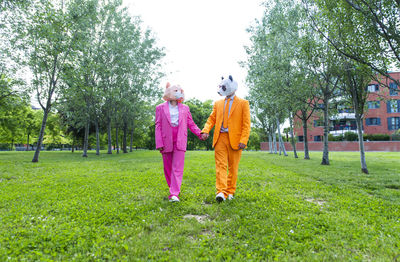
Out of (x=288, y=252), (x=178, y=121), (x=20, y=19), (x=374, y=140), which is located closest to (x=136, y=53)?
(x=20, y=19)

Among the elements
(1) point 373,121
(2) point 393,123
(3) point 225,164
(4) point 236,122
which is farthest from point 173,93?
(2) point 393,123

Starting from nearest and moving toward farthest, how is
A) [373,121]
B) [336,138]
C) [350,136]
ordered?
[350,136], [336,138], [373,121]

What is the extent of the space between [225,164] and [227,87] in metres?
1.99

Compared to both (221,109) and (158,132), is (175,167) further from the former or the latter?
(221,109)

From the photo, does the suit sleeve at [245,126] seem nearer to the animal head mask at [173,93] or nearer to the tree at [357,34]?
the animal head mask at [173,93]

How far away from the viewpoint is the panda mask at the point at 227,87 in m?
5.66

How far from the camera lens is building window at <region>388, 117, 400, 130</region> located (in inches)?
2014

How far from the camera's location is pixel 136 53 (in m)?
28.6

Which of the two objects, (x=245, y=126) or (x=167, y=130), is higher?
(x=245, y=126)

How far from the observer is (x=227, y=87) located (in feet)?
18.7

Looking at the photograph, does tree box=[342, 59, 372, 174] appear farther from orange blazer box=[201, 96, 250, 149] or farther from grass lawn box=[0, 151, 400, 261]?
orange blazer box=[201, 96, 250, 149]

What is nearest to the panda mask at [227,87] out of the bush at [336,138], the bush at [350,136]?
the bush at [350,136]

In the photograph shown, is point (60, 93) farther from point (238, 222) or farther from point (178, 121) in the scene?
point (238, 222)

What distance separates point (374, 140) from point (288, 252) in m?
55.3
